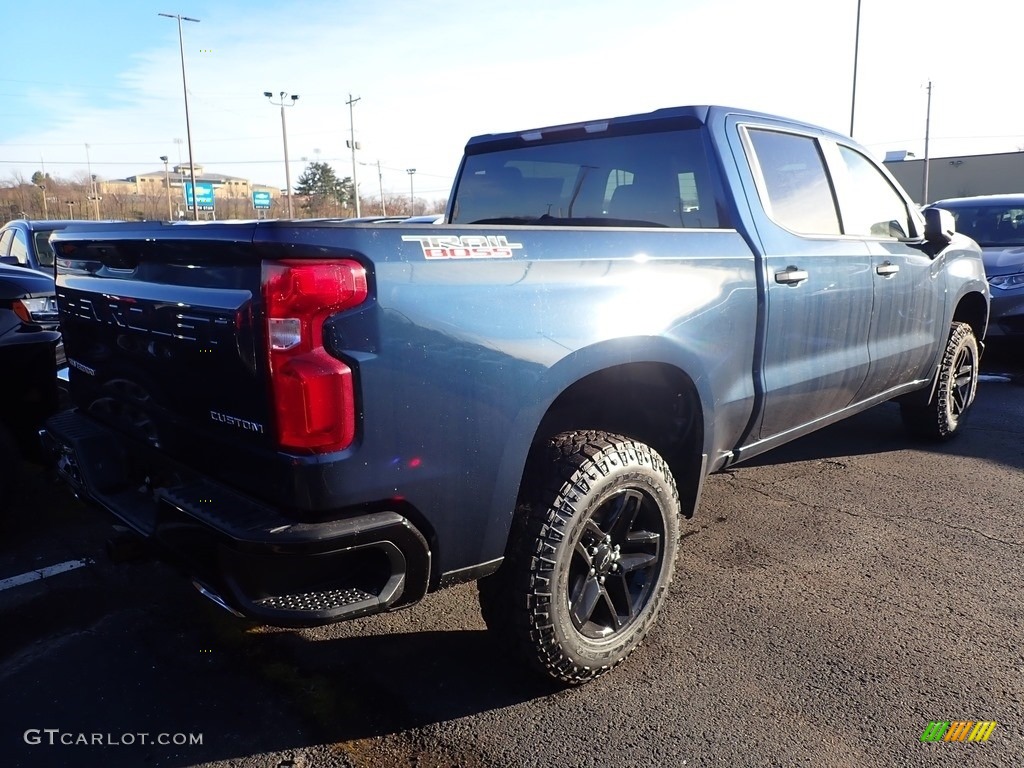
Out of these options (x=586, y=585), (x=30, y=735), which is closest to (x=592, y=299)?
(x=586, y=585)

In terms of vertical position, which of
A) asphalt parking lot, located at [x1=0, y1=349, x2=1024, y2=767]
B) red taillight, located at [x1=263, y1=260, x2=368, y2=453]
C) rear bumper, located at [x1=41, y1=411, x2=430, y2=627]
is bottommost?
asphalt parking lot, located at [x1=0, y1=349, x2=1024, y2=767]

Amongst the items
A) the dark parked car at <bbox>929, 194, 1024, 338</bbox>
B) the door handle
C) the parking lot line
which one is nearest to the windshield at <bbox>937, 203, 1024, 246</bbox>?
the dark parked car at <bbox>929, 194, 1024, 338</bbox>

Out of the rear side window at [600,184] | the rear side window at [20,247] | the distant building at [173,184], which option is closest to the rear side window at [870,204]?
the rear side window at [600,184]

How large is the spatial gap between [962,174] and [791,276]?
55526mm

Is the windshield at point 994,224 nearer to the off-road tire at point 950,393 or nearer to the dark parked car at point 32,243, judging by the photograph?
the off-road tire at point 950,393

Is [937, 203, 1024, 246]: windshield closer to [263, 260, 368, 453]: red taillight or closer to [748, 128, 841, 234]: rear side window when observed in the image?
[748, 128, 841, 234]: rear side window

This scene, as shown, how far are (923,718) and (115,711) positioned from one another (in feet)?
8.41

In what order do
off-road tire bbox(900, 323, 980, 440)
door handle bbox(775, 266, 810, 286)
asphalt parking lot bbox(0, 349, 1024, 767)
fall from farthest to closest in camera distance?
1. off-road tire bbox(900, 323, 980, 440)
2. door handle bbox(775, 266, 810, 286)
3. asphalt parking lot bbox(0, 349, 1024, 767)

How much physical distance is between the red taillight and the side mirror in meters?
3.81

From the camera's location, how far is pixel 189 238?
211 centimetres

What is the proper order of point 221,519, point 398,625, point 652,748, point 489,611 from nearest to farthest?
point 221,519 → point 652,748 → point 489,611 → point 398,625

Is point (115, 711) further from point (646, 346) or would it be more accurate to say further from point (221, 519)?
point (646, 346)

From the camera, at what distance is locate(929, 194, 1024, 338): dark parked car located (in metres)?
7.87

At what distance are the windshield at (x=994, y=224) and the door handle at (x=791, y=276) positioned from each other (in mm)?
6571
